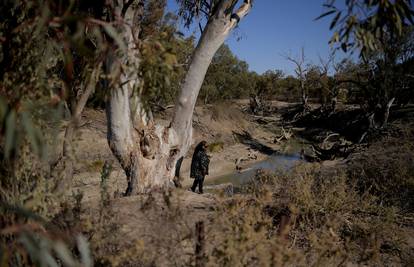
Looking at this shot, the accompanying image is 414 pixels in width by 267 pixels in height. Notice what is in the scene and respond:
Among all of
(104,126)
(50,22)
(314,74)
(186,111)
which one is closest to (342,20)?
(50,22)

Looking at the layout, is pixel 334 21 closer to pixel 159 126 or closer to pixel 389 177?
pixel 159 126

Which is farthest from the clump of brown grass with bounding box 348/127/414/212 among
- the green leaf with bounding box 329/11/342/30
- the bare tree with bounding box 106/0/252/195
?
the green leaf with bounding box 329/11/342/30

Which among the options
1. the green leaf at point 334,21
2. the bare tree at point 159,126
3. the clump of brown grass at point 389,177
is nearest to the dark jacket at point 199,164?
the bare tree at point 159,126

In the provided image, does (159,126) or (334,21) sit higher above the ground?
(334,21)

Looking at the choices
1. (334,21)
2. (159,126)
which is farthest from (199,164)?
(334,21)

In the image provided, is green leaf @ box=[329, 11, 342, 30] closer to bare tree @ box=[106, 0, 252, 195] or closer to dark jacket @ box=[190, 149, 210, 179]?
bare tree @ box=[106, 0, 252, 195]

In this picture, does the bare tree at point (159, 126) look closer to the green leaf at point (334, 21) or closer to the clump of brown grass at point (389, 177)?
the green leaf at point (334, 21)

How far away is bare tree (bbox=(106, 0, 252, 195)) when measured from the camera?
5158mm

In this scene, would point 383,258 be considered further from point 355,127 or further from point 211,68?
point 211,68

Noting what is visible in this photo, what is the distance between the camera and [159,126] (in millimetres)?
5844

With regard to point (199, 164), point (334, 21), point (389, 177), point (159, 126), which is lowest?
point (389, 177)

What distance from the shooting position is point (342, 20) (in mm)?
2879

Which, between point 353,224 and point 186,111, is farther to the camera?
point 186,111

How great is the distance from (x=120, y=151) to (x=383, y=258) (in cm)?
386
